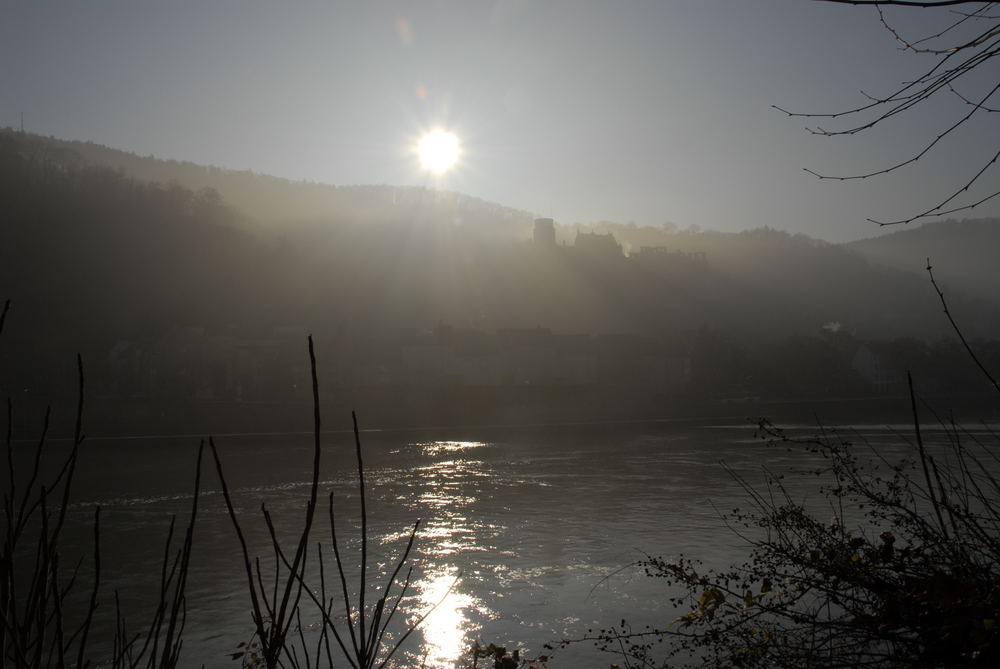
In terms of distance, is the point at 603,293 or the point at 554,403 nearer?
the point at 554,403

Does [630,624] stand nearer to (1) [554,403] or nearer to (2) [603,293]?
(1) [554,403]

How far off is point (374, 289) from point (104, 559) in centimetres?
7951

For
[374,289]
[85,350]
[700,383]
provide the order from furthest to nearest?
[374,289]
[700,383]
[85,350]

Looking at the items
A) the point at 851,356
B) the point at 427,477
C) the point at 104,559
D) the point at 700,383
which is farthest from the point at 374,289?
the point at 104,559

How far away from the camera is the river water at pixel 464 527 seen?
341 inches

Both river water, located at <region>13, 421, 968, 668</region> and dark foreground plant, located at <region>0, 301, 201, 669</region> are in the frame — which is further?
river water, located at <region>13, 421, 968, 668</region>

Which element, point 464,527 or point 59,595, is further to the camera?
point 464,527

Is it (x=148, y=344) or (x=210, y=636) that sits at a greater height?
(x=148, y=344)

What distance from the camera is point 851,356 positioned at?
81.6 m

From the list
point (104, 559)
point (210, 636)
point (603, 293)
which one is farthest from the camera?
point (603, 293)

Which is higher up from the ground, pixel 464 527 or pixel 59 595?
pixel 59 595

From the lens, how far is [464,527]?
49.8ft

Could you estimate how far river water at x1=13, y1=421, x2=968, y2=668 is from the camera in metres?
8.67

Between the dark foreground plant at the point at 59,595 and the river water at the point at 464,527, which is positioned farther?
the river water at the point at 464,527
